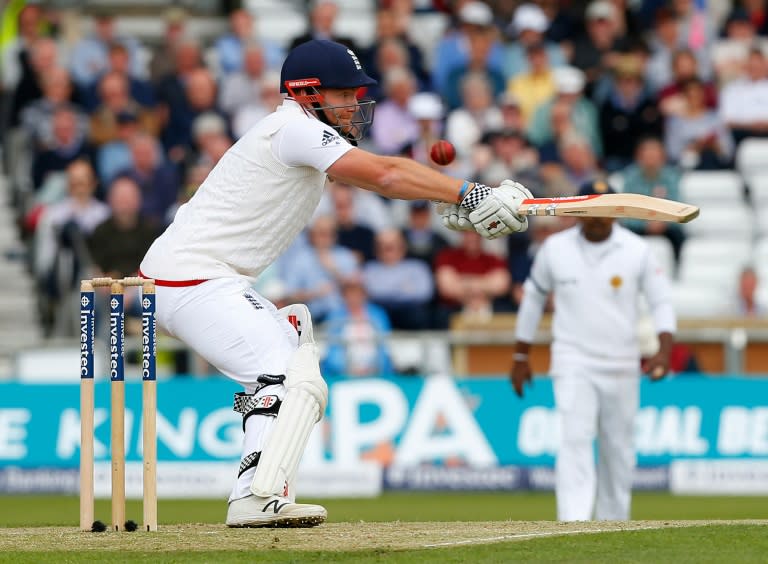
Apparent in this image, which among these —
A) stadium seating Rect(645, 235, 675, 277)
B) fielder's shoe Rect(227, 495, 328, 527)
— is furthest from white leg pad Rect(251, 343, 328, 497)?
stadium seating Rect(645, 235, 675, 277)

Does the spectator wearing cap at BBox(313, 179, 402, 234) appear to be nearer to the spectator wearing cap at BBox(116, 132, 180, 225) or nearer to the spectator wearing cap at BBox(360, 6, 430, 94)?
the spectator wearing cap at BBox(116, 132, 180, 225)

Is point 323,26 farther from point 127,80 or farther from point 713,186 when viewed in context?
point 713,186

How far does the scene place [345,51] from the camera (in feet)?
22.9

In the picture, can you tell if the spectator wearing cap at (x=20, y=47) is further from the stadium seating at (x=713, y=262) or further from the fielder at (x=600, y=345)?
the fielder at (x=600, y=345)

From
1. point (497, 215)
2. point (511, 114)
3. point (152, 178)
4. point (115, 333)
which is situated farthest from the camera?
point (511, 114)

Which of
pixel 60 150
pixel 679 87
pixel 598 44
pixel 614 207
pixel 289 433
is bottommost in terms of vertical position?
pixel 289 433

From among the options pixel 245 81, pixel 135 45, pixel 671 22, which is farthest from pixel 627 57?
pixel 135 45

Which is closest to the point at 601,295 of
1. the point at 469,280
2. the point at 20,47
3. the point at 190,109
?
the point at 469,280

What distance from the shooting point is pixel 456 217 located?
21.5 feet

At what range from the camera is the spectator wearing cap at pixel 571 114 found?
53.6 ft

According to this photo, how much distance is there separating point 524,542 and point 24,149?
35.8 feet

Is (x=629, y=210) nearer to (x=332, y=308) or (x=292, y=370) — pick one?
(x=292, y=370)

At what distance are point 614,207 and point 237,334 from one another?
1.63 m

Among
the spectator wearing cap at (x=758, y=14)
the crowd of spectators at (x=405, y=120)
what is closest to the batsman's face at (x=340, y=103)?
the crowd of spectators at (x=405, y=120)
